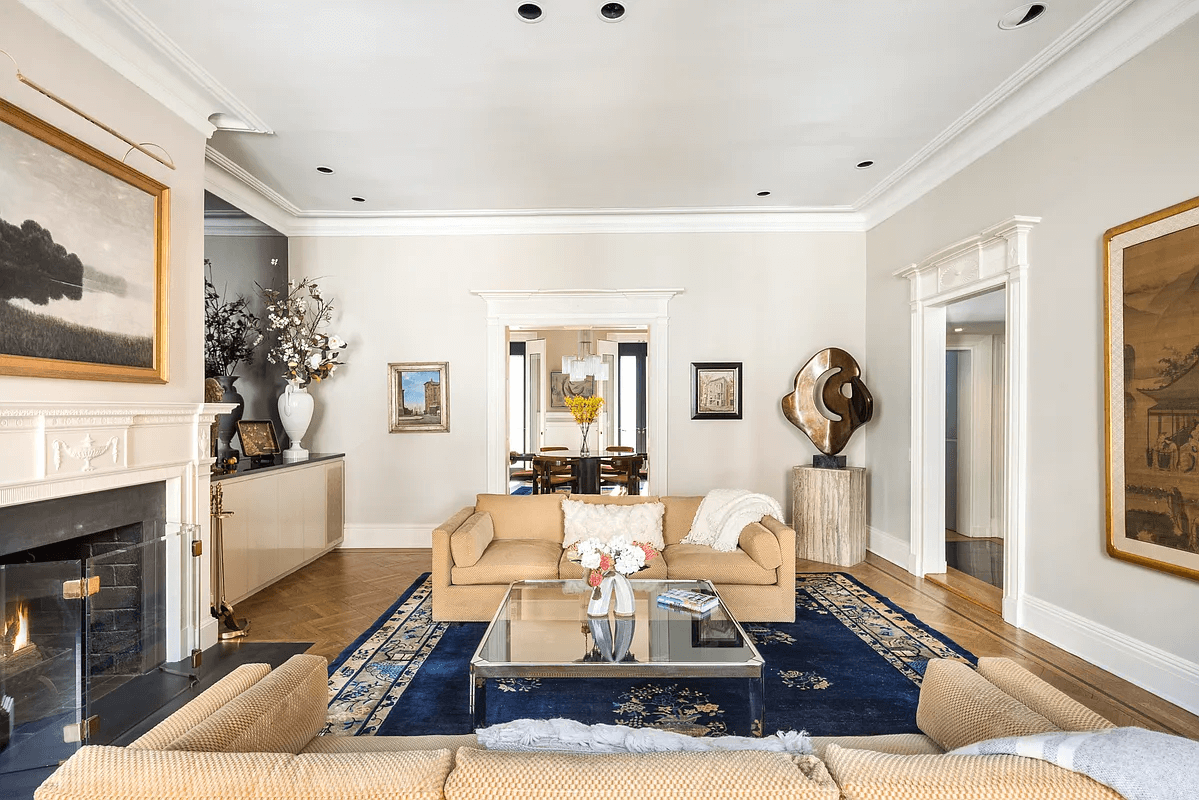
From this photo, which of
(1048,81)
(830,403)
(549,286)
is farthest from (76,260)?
(830,403)

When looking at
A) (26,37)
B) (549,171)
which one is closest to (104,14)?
(26,37)

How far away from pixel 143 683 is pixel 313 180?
3.94 metres

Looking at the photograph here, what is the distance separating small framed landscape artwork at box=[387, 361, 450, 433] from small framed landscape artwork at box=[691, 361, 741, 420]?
2.48 metres

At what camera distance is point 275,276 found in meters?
6.09

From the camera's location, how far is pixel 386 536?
6.38 metres

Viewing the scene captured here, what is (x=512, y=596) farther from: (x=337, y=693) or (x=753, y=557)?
A: (x=753, y=557)

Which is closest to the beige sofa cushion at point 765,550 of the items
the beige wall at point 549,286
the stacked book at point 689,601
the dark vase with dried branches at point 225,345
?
the stacked book at point 689,601

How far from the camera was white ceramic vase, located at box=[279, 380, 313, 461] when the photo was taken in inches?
219

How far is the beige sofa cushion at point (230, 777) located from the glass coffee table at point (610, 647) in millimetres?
1422

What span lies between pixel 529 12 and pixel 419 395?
4.05 metres

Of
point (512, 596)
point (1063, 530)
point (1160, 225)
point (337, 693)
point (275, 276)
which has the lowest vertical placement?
point (337, 693)

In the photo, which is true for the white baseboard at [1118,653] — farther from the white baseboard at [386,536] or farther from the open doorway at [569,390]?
the open doorway at [569,390]

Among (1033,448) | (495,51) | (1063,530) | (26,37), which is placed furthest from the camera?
(1033,448)

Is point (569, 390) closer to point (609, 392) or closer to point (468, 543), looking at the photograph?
point (609, 392)
